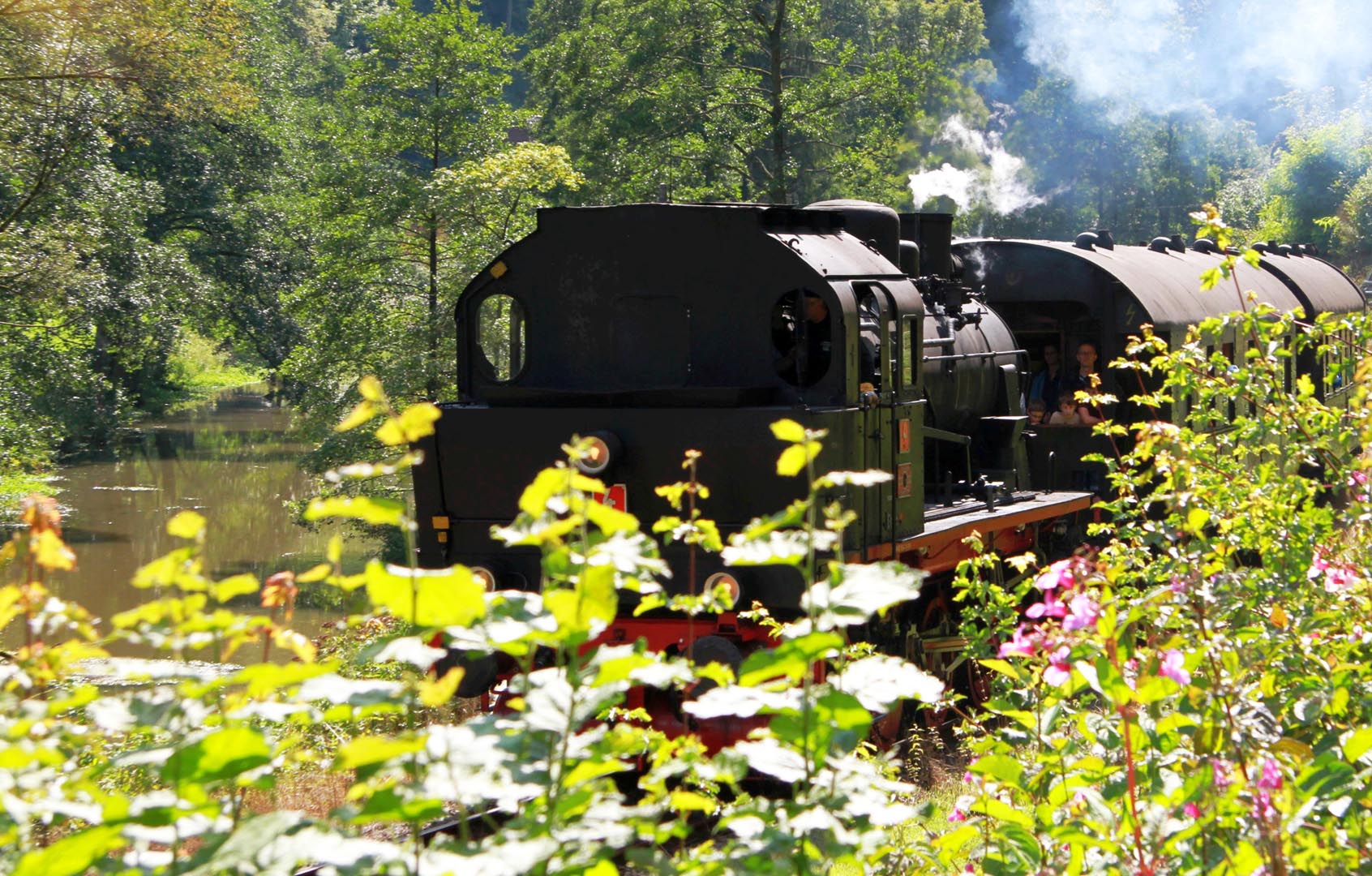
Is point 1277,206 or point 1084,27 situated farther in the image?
point 1084,27

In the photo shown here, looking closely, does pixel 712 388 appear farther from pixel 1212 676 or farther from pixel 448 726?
pixel 448 726

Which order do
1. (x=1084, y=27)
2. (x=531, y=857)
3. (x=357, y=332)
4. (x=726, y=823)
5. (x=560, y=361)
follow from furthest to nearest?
(x=1084, y=27), (x=357, y=332), (x=560, y=361), (x=726, y=823), (x=531, y=857)

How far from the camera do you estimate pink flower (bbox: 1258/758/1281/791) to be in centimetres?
294

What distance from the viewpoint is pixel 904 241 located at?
9922 millimetres

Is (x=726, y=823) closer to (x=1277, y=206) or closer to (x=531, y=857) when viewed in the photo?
(x=531, y=857)

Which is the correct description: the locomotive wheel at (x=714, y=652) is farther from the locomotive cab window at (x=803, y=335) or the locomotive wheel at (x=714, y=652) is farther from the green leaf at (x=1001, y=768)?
the green leaf at (x=1001, y=768)

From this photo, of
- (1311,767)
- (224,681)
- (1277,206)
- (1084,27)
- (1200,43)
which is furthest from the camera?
(1200,43)

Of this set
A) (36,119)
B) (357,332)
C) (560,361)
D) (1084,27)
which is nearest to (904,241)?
(560,361)

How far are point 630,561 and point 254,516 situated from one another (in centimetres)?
2585

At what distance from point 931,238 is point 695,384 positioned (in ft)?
10.1

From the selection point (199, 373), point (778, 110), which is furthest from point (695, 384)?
point (199, 373)

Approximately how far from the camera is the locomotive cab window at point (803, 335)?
7988 millimetres

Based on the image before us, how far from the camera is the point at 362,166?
19.4 metres

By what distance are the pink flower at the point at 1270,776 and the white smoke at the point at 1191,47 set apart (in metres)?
41.9
